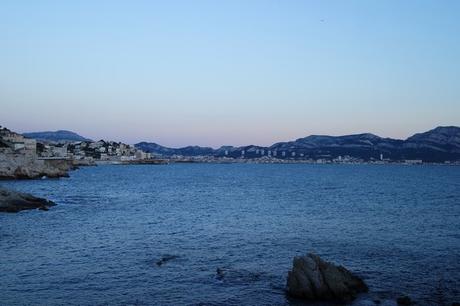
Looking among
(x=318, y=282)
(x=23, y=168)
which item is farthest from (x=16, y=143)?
(x=318, y=282)

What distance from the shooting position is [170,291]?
1048 inches

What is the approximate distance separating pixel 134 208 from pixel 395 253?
1535 inches

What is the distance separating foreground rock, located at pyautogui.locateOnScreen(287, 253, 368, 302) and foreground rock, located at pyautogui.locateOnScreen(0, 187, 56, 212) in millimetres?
40266

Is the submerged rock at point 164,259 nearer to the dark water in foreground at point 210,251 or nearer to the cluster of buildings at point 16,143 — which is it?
the dark water in foreground at point 210,251

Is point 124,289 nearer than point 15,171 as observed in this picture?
Yes

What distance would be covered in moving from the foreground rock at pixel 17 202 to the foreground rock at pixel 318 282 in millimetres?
40266

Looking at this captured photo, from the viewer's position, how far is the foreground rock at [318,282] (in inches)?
997

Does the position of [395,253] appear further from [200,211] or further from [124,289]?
[200,211]

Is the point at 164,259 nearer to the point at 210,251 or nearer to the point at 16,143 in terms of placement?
the point at 210,251

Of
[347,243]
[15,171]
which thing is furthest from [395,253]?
[15,171]

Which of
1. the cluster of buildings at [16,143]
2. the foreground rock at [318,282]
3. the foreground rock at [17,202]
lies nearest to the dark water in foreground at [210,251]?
the foreground rock at [318,282]

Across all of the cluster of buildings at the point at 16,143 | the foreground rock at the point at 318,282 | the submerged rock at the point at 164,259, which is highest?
the cluster of buildings at the point at 16,143

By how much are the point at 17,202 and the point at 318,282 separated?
4388cm

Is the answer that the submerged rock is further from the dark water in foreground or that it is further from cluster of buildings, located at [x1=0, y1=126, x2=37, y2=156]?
cluster of buildings, located at [x1=0, y1=126, x2=37, y2=156]
